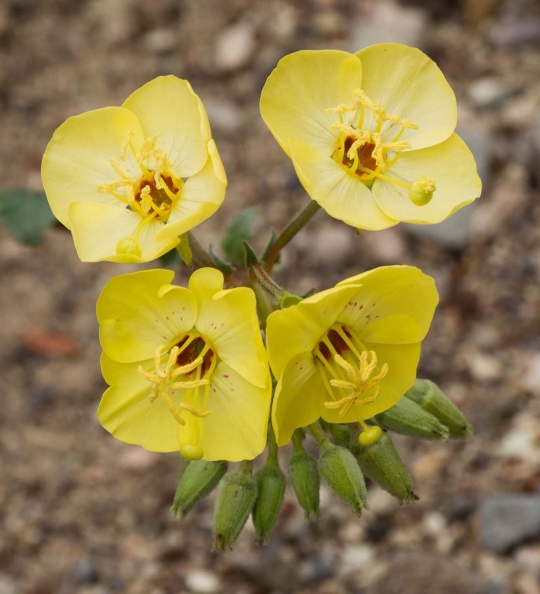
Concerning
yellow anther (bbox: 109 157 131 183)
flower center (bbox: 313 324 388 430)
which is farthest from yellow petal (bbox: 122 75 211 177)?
flower center (bbox: 313 324 388 430)

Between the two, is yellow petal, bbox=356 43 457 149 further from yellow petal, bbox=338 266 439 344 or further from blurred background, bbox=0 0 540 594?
blurred background, bbox=0 0 540 594

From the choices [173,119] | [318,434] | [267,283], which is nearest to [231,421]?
[318,434]

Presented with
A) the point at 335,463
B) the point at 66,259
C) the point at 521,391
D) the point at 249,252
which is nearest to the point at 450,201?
the point at 249,252

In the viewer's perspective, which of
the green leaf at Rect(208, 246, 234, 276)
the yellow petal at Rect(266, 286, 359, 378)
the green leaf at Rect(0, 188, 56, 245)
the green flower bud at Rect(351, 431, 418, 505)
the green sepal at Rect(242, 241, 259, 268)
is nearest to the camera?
the yellow petal at Rect(266, 286, 359, 378)

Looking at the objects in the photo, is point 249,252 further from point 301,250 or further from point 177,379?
point 301,250

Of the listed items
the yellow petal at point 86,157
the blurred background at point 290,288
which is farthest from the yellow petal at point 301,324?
the blurred background at point 290,288

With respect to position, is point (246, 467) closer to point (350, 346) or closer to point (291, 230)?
point (350, 346)
